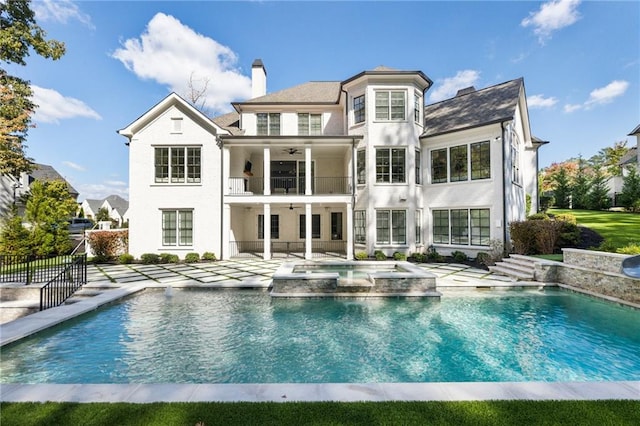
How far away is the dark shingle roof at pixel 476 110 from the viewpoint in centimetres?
1446

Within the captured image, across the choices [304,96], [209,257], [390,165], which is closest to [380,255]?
[390,165]

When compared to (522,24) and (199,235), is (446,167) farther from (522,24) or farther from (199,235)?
(199,235)

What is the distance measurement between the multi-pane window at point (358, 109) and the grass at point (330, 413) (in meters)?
15.5

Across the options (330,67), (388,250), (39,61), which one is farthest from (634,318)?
(39,61)

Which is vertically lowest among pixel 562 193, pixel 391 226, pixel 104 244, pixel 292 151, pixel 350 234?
pixel 104 244

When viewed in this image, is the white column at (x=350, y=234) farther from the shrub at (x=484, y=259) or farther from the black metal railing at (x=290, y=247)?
the shrub at (x=484, y=259)

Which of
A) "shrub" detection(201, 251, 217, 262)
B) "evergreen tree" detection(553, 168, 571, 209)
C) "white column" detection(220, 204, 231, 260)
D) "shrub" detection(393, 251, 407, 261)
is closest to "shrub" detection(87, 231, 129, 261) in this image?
"shrub" detection(201, 251, 217, 262)

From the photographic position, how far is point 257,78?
2047 centimetres

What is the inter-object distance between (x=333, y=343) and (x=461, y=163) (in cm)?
1356

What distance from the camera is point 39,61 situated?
17.4 m

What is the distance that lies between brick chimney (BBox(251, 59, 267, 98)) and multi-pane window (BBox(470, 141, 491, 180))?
15.4 m

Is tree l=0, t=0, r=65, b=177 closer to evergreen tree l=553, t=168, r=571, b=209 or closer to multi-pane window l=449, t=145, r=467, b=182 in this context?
multi-pane window l=449, t=145, r=467, b=182

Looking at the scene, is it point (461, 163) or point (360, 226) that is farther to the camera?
point (360, 226)

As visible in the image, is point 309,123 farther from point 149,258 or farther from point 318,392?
point 318,392
